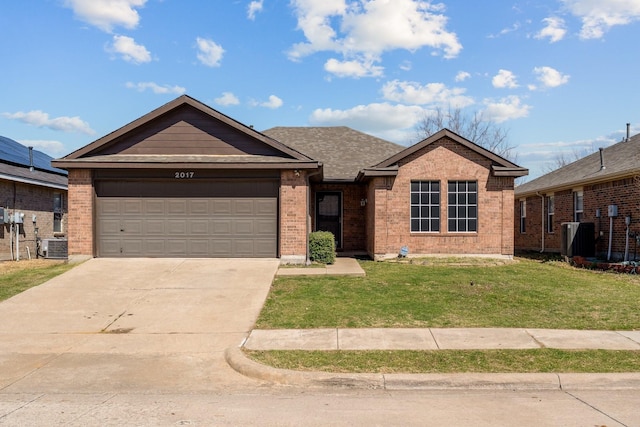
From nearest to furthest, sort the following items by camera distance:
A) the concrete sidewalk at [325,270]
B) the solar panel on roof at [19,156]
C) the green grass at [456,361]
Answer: the green grass at [456,361], the concrete sidewalk at [325,270], the solar panel on roof at [19,156]

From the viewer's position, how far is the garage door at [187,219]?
13.8m

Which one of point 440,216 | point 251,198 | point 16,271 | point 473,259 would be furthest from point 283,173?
point 16,271

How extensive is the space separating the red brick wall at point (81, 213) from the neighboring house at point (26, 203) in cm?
372

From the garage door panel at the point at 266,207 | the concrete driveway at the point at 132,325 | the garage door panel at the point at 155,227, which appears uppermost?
the garage door panel at the point at 266,207

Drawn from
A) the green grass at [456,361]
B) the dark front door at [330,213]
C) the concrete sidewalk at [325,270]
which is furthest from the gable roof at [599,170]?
the green grass at [456,361]

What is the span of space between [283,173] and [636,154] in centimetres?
1255

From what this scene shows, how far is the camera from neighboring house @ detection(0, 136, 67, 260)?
1622cm

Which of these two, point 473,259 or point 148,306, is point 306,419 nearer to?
point 148,306

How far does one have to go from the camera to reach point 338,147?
21.2 m

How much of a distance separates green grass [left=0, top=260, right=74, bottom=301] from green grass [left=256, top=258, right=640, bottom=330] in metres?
5.68

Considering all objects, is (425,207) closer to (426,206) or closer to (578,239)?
(426,206)

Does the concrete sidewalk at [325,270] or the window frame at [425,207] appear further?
the window frame at [425,207]

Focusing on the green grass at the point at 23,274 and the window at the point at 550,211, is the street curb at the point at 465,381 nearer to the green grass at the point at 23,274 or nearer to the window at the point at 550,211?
the green grass at the point at 23,274

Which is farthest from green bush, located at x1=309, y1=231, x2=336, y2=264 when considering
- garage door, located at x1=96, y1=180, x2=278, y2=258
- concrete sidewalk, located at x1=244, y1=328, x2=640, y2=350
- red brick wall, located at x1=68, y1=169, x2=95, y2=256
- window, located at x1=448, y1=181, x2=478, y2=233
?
concrete sidewalk, located at x1=244, y1=328, x2=640, y2=350
